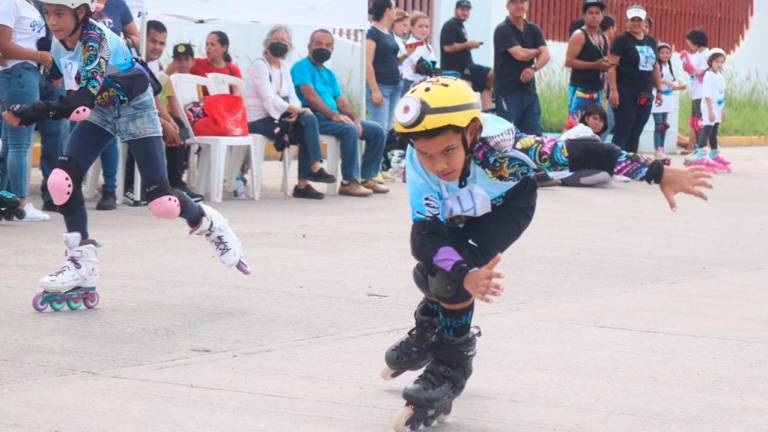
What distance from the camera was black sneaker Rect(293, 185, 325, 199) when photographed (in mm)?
12594

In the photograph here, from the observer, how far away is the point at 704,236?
423 inches

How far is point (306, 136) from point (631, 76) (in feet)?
14.1

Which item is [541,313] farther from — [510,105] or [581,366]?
[510,105]

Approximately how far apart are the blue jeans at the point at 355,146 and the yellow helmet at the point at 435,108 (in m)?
7.86

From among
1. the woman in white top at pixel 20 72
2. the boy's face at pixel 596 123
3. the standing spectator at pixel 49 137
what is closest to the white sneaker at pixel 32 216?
the woman in white top at pixel 20 72

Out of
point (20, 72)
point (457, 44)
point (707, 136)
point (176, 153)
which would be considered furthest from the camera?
point (707, 136)

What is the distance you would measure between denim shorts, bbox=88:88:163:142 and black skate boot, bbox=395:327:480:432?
2642 mm

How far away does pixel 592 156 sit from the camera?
198 inches

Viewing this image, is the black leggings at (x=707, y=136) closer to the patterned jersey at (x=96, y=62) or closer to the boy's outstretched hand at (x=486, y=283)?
the patterned jersey at (x=96, y=62)

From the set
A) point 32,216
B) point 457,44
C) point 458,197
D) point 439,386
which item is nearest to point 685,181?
point 458,197

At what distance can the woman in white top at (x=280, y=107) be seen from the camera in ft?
40.7

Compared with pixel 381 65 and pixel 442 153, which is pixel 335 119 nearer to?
pixel 381 65

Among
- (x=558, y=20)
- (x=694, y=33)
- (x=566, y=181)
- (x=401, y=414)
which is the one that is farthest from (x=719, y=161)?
(x=401, y=414)

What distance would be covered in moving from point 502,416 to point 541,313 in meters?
2.12
